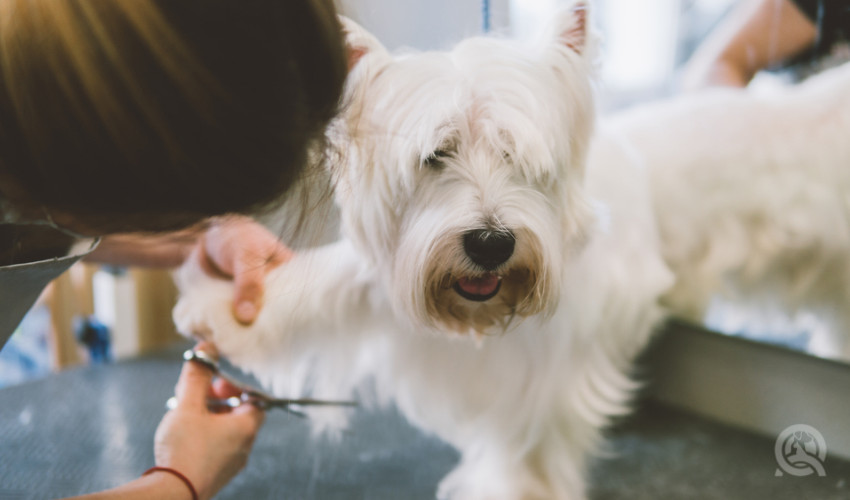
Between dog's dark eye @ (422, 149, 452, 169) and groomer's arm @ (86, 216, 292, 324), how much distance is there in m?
0.16

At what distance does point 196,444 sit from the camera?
714 mm

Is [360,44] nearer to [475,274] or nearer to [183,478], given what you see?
[475,274]

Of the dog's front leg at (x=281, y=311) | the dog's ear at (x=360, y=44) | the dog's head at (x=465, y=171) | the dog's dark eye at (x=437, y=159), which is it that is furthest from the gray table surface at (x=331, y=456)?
the dog's ear at (x=360, y=44)

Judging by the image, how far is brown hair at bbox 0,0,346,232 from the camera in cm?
39

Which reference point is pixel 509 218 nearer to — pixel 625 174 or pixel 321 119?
pixel 321 119

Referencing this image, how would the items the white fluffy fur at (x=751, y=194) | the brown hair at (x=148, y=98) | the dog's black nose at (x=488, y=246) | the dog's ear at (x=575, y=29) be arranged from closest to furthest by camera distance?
the brown hair at (x=148, y=98) < the dog's black nose at (x=488, y=246) < the dog's ear at (x=575, y=29) < the white fluffy fur at (x=751, y=194)

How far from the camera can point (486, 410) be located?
0.83 meters

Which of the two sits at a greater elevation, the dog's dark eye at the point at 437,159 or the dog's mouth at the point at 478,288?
the dog's dark eye at the point at 437,159

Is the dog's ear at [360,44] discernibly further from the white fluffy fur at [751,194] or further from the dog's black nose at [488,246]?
the white fluffy fur at [751,194]

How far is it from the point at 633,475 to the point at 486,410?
7.8 inches

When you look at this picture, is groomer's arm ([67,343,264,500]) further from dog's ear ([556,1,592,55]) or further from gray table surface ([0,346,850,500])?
dog's ear ([556,1,592,55])

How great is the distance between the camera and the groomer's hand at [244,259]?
688 millimetres

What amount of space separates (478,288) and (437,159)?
14 cm
